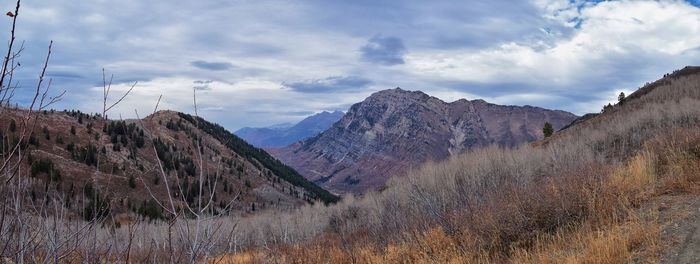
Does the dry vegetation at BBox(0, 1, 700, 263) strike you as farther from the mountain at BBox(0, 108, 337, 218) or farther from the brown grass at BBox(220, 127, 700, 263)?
the mountain at BBox(0, 108, 337, 218)

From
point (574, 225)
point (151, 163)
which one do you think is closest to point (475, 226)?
point (574, 225)

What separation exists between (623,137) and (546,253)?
13.1 meters

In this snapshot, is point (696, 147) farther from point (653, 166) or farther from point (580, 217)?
point (580, 217)

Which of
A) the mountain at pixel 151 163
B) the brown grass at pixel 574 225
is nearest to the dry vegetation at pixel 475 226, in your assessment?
the brown grass at pixel 574 225

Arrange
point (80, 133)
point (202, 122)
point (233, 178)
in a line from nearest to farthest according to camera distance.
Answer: point (80, 133), point (233, 178), point (202, 122)

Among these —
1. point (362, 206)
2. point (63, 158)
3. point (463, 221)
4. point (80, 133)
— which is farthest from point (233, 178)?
point (463, 221)

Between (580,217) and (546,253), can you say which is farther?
(580,217)

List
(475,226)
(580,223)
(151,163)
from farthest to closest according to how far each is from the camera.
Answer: (151,163) < (475,226) < (580,223)

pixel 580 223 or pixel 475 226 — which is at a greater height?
pixel 580 223

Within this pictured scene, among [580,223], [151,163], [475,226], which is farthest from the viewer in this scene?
[151,163]

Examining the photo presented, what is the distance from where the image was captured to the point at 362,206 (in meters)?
26.6

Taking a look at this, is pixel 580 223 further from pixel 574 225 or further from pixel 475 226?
pixel 475 226

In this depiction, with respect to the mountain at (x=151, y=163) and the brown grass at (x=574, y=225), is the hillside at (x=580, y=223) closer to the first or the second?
the brown grass at (x=574, y=225)

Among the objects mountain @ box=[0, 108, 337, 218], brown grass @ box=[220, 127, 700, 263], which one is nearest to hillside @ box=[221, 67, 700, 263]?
brown grass @ box=[220, 127, 700, 263]
